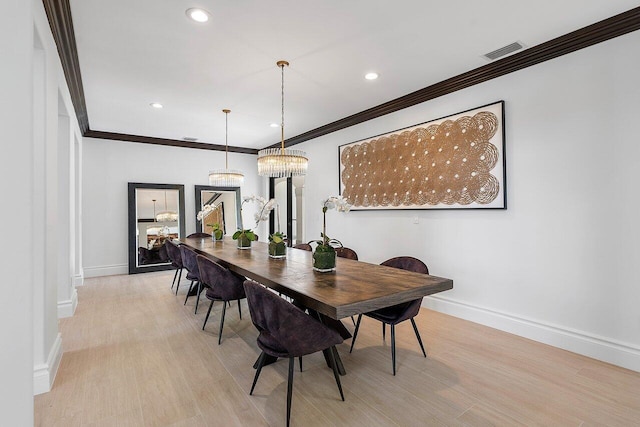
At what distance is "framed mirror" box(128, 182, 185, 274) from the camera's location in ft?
20.4

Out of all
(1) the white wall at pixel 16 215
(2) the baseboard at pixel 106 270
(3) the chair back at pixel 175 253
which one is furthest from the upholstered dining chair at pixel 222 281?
(2) the baseboard at pixel 106 270

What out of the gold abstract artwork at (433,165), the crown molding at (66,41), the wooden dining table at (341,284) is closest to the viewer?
the wooden dining table at (341,284)

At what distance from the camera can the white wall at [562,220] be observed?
2521 mm

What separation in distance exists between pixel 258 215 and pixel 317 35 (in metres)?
1.76

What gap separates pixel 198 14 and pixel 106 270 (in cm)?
546

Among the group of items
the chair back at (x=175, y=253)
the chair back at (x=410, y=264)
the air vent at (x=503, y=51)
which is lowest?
the chair back at (x=175, y=253)

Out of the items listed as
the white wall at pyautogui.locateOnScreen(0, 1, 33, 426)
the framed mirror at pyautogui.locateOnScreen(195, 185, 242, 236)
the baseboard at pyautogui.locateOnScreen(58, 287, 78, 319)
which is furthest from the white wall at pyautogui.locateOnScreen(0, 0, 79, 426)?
the framed mirror at pyautogui.locateOnScreen(195, 185, 242, 236)

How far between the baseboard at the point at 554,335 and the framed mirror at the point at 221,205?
16.6 ft

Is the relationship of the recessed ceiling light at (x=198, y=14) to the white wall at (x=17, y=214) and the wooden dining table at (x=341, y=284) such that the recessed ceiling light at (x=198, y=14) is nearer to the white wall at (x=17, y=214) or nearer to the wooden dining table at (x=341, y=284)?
the white wall at (x=17, y=214)

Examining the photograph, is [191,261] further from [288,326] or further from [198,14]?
[198,14]

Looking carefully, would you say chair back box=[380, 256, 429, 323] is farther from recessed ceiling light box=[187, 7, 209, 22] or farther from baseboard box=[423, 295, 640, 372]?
recessed ceiling light box=[187, 7, 209, 22]

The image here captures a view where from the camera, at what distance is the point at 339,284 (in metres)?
2.11

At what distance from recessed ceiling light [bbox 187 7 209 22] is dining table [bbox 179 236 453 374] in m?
1.99

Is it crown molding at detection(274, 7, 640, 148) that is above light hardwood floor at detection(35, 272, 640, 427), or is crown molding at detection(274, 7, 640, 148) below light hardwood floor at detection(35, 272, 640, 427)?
above
